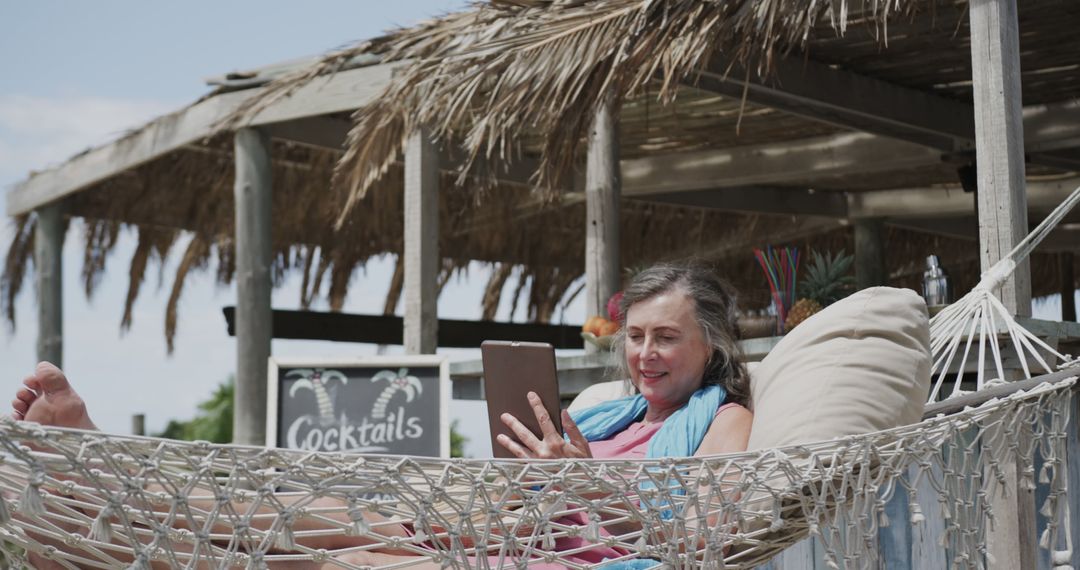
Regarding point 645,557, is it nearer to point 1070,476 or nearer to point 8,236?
point 1070,476

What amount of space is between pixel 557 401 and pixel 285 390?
2.67 metres

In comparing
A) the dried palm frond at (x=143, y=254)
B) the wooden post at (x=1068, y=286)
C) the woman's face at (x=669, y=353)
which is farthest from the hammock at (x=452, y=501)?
the wooden post at (x=1068, y=286)

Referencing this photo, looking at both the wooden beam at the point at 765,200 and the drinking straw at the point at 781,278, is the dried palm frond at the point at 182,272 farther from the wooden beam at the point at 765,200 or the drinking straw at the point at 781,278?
the drinking straw at the point at 781,278

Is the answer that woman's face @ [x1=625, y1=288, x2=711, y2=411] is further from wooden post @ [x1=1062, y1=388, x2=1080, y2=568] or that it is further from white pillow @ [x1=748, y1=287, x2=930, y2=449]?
wooden post @ [x1=1062, y1=388, x2=1080, y2=568]

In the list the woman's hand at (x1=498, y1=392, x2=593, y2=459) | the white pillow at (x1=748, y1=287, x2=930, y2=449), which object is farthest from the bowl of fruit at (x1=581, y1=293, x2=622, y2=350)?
the woman's hand at (x1=498, y1=392, x2=593, y2=459)

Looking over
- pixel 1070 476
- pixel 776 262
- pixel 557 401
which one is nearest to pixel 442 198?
pixel 776 262

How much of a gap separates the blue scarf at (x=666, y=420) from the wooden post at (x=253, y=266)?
2.90 metres

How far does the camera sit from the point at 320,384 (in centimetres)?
478

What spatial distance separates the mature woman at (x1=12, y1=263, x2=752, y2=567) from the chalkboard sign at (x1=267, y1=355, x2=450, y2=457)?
200cm

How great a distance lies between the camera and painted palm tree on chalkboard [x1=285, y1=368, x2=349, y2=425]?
188 inches

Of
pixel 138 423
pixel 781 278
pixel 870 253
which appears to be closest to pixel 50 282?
pixel 138 423

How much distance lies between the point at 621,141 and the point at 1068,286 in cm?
378

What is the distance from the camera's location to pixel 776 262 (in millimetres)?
4312

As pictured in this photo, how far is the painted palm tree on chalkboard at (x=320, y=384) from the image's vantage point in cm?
477
